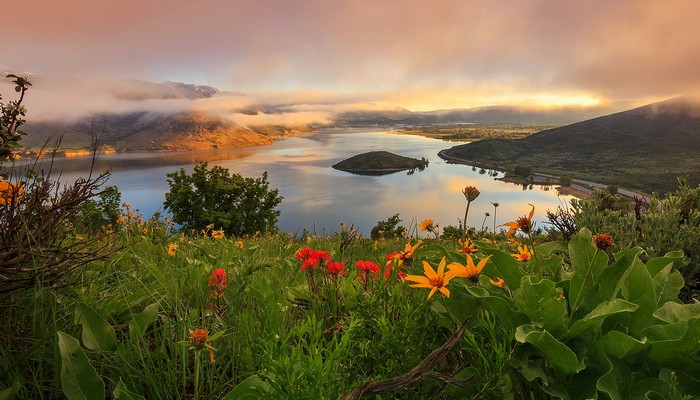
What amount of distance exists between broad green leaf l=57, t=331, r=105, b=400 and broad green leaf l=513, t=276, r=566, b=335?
172 centimetres

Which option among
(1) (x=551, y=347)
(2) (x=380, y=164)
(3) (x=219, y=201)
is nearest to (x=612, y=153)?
(2) (x=380, y=164)

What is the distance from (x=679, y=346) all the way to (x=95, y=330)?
2.44 m

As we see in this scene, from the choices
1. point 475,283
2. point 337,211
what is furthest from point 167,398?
point 337,211

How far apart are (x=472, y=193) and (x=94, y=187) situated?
94.6 inches

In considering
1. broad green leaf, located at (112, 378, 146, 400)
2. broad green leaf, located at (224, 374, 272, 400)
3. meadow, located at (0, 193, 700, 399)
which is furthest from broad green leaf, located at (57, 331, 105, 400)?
broad green leaf, located at (224, 374, 272, 400)

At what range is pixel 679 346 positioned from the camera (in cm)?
129

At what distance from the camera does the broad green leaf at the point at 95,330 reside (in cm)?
167

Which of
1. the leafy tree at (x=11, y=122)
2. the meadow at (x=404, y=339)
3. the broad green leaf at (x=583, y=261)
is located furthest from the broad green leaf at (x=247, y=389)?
the leafy tree at (x=11, y=122)

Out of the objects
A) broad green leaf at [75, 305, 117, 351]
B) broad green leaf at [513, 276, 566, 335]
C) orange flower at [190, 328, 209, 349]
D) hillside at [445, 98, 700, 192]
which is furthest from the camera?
hillside at [445, 98, 700, 192]

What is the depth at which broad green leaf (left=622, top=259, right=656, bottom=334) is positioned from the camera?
1545mm

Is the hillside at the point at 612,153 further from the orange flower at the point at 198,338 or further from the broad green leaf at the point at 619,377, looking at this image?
the orange flower at the point at 198,338

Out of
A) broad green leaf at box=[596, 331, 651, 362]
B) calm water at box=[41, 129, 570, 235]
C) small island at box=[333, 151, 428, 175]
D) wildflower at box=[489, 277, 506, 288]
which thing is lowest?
calm water at box=[41, 129, 570, 235]

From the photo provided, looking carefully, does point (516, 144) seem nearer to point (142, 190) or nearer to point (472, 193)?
point (142, 190)

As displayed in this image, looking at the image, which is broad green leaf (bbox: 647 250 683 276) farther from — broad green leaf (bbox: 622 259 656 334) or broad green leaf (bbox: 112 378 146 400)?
broad green leaf (bbox: 112 378 146 400)
